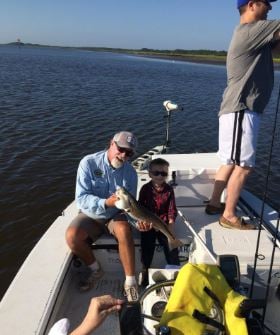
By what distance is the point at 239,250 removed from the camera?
144 inches

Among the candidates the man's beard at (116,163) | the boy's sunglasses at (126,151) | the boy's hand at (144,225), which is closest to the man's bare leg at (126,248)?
the boy's hand at (144,225)

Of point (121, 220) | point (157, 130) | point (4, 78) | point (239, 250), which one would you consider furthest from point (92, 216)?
point (4, 78)

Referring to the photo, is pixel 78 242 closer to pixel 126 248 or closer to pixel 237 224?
pixel 126 248

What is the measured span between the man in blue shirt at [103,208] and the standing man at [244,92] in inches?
40.0

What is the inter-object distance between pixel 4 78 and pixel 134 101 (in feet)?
32.3

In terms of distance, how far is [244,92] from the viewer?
380cm

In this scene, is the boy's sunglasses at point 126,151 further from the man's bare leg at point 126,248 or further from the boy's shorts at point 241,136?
the boy's shorts at point 241,136

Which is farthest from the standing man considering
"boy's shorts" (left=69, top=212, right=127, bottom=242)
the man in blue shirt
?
"boy's shorts" (left=69, top=212, right=127, bottom=242)

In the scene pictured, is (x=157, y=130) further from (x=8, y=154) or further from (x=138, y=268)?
(x=138, y=268)

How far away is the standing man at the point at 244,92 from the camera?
3549mm

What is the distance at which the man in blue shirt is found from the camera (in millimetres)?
3715

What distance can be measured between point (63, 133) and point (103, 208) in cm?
931

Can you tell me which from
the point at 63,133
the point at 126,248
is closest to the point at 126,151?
the point at 126,248

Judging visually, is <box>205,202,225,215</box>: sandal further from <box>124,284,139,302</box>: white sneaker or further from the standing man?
<box>124,284,139,302</box>: white sneaker
